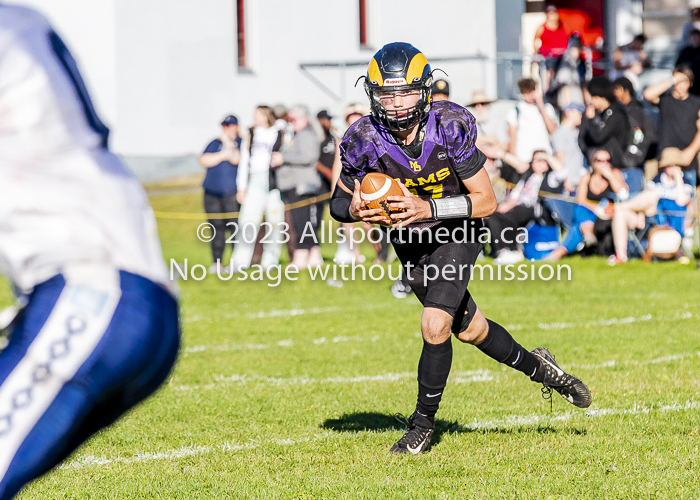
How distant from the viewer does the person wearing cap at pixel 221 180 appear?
13312 mm

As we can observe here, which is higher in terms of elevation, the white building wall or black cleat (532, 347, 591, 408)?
the white building wall

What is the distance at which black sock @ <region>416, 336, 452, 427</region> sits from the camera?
15.7 feet

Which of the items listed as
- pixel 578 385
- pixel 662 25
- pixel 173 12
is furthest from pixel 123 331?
pixel 662 25

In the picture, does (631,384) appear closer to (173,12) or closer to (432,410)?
(432,410)

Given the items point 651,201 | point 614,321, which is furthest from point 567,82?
point 614,321

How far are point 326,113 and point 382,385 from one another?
775 centimetres

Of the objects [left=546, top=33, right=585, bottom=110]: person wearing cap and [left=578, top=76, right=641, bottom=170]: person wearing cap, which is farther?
[left=546, top=33, right=585, bottom=110]: person wearing cap

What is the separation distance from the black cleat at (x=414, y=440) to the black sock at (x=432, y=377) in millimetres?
42

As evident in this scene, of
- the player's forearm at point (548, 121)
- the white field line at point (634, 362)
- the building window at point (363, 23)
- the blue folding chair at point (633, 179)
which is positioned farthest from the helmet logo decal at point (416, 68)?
the building window at point (363, 23)

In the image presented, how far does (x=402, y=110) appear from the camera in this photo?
4.64 metres

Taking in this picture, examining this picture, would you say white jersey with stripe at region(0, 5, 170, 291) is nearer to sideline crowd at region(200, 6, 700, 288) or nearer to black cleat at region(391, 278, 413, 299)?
black cleat at region(391, 278, 413, 299)

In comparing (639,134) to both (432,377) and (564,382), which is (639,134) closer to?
(564,382)

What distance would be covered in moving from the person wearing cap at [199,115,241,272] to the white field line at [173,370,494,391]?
6.62m

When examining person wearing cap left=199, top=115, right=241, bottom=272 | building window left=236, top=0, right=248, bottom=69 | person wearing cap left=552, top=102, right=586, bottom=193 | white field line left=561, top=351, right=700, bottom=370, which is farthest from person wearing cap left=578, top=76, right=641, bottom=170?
building window left=236, top=0, right=248, bottom=69
